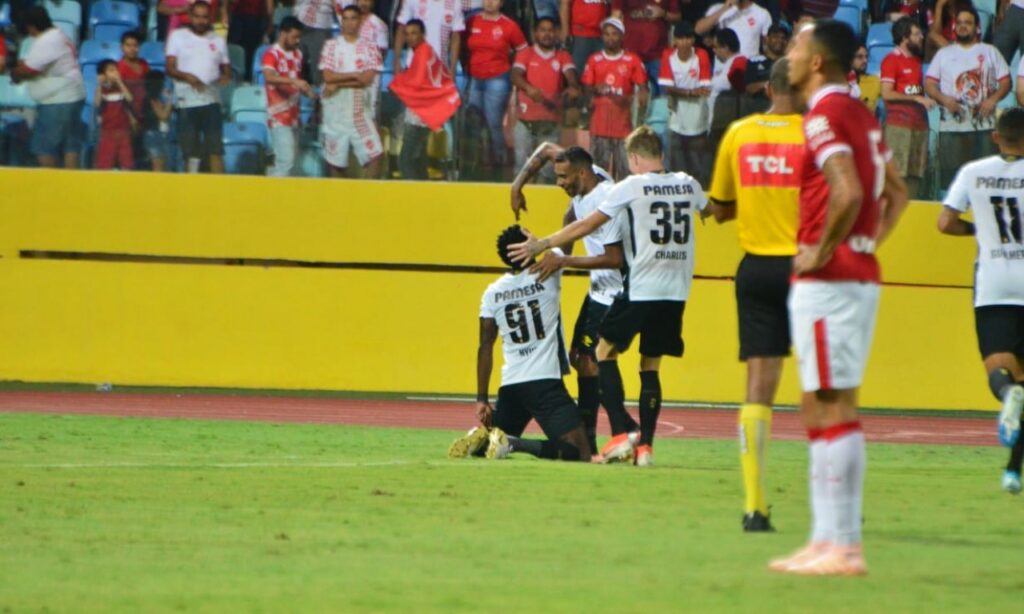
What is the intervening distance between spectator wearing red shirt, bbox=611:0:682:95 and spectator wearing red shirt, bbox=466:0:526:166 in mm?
1182

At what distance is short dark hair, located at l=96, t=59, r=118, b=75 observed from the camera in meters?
18.1

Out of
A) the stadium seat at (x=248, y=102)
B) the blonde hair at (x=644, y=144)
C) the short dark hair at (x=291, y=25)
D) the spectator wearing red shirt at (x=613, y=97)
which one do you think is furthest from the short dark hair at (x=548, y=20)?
the blonde hair at (x=644, y=144)

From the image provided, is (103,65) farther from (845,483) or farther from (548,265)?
(845,483)

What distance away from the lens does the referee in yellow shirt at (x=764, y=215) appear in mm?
8188

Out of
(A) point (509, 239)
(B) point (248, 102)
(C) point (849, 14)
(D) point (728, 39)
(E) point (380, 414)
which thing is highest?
(C) point (849, 14)

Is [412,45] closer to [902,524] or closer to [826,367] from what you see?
[902,524]

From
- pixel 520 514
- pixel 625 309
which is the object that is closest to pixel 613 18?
pixel 625 309

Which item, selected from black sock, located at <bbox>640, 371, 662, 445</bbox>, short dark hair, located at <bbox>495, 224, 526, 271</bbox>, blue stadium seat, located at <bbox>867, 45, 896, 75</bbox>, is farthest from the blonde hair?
blue stadium seat, located at <bbox>867, 45, 896, 75</bbox>

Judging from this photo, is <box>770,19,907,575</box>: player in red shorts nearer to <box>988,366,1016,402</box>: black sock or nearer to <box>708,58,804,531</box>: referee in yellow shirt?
<box>708,58,804,531</box>: referee in yellow shirt

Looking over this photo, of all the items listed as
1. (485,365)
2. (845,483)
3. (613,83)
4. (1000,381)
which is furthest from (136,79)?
(845,483)

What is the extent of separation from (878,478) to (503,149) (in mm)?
7741

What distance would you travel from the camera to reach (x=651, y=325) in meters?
11.6

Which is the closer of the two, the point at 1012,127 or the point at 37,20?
the point at 1012,127

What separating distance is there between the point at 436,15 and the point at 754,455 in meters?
11.4
